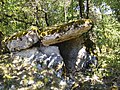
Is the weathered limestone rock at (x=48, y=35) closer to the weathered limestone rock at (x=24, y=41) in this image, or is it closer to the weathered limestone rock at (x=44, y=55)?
the weathered limestone rock at (x=24, y=41)

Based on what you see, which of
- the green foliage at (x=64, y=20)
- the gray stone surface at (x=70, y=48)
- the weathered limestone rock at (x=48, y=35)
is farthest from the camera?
the gray stone surface at (x=70, y=48)

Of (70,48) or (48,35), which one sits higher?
(48,35)

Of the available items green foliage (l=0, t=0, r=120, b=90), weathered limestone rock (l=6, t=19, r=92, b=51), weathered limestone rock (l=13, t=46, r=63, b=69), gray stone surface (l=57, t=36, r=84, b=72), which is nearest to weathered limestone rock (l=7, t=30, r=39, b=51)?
weathered limestone rock (l=6, t=19, r=92, b=51)

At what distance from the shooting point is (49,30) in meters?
8.19

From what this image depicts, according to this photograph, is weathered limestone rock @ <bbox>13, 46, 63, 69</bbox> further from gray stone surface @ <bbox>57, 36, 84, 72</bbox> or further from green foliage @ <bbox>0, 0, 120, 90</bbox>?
gray stone surface @ <bbox>57, 36, 84, 72</bbox>

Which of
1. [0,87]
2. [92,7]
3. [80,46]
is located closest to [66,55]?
[80,46]

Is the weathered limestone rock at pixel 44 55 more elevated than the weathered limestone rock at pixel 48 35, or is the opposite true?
the weathered limestone rock at pixel 48 35

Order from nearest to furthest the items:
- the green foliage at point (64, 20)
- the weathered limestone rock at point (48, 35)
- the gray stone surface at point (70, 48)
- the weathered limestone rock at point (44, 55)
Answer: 1. the green foliage at point (64, 20)
2. the weathered limestone rock at point (44, 55)
3. the weathered limestone rock at point (48, 35)
4. the gray stone surface at point (70, 48)

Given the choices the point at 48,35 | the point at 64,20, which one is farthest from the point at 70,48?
the point at 64,20

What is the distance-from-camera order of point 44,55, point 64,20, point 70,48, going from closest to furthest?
1. point 44,55
2. point 70,48
3. point 64,20

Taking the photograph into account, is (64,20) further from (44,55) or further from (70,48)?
(44,55)

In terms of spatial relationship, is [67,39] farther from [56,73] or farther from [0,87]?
[0,87]

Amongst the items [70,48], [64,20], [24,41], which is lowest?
[70,48]

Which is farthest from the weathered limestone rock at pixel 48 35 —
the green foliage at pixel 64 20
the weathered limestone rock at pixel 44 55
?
the green foliage at pixel 64 20
